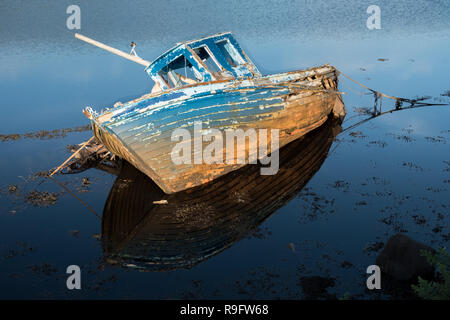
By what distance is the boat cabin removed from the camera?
12.1 metres

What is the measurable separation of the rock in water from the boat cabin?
6.48m

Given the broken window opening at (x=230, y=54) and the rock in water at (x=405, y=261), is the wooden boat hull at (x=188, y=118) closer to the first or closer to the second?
the broken window opening at (x=230, y=54)

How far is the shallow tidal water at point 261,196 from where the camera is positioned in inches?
319

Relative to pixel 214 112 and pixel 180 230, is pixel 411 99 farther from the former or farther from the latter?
pixel 180 230

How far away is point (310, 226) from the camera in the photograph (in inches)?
384
